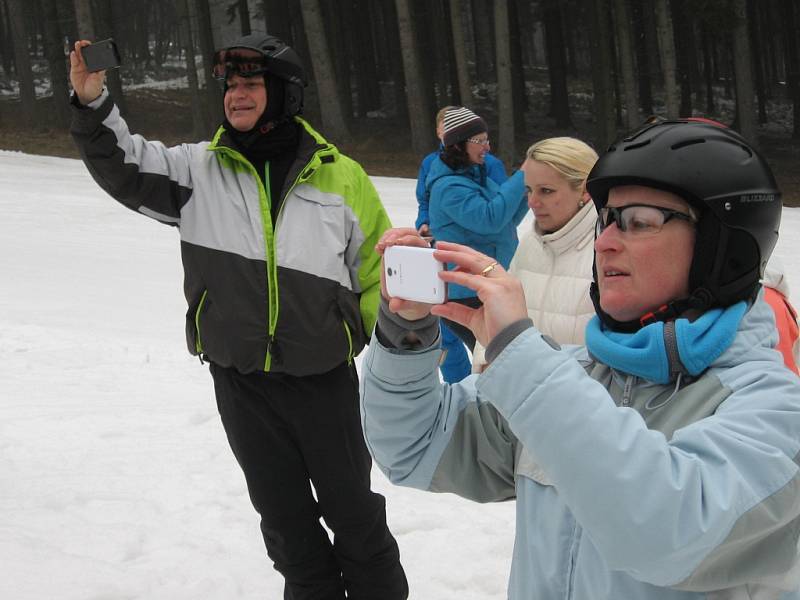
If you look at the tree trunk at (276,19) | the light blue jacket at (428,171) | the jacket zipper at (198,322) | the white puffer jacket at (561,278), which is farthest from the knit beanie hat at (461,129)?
the tree trunk at (276,19)

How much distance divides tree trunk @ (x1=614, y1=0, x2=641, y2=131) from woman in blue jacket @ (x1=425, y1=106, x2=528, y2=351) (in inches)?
766

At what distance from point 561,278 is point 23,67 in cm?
2571

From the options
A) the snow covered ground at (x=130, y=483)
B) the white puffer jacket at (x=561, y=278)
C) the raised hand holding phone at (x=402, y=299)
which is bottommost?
the snow covered ground at (x=130, y=483)

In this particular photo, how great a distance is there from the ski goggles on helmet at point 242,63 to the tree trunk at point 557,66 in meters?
28.6

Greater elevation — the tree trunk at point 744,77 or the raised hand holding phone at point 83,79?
the raised hand holding phone at point 83,79

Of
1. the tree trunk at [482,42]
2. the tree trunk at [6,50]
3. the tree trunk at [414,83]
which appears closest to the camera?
the tree trunk at [414,83]

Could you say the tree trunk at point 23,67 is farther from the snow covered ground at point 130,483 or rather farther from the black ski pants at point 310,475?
the black ski pants at point 310,475

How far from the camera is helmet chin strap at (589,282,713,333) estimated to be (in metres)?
1.64

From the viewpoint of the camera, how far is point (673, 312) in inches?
65.7

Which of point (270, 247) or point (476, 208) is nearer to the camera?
point (270, 247)

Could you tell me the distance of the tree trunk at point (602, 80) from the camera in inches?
990

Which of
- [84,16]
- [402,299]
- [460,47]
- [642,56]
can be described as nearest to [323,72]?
[460,47]

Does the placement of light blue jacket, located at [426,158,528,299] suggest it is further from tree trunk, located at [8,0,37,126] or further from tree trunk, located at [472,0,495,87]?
tree trunk, located at [472,0,495,87]

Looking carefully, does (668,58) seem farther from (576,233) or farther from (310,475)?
(310,475)
